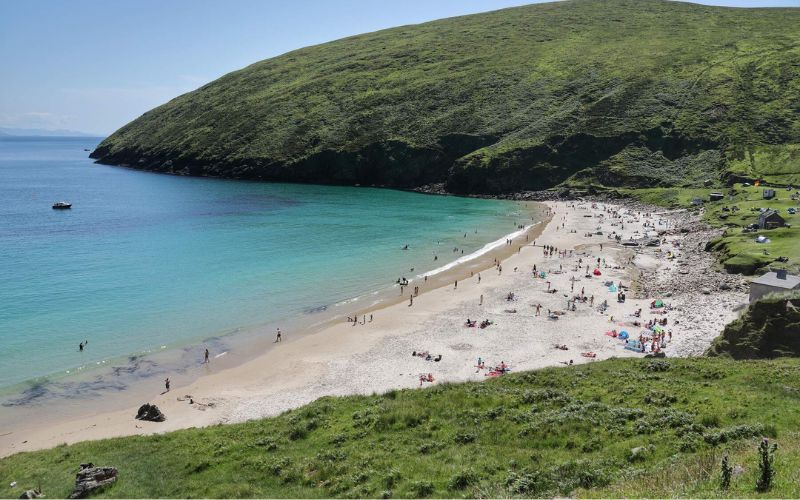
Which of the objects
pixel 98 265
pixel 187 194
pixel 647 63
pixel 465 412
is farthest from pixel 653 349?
pixel 647 63

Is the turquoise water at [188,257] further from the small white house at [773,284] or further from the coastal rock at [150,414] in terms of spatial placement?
the small white house at [773,284]

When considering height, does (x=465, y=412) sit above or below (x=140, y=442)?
above

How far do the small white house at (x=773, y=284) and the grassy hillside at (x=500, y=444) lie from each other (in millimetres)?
19266

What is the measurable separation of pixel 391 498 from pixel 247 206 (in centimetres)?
10832

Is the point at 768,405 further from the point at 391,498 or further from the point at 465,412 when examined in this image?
the point at 391,498

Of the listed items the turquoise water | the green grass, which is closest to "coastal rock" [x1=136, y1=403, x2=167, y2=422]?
the turquoise water

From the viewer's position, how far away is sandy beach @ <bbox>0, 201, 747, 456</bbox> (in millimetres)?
31188

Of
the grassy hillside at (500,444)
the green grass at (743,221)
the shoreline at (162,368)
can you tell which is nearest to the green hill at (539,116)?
the green grass at (743,221)

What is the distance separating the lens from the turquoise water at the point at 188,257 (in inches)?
1694

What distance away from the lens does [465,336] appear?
42.8 meters

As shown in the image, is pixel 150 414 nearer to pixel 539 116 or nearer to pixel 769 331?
pixel 769 331

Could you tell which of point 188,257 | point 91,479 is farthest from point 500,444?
point 188,257

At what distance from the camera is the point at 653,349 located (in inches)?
1451

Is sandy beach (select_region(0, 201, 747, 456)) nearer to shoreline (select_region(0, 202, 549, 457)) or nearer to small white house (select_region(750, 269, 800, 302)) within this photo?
shoreline (select_region(0, 202, 549, 457))
